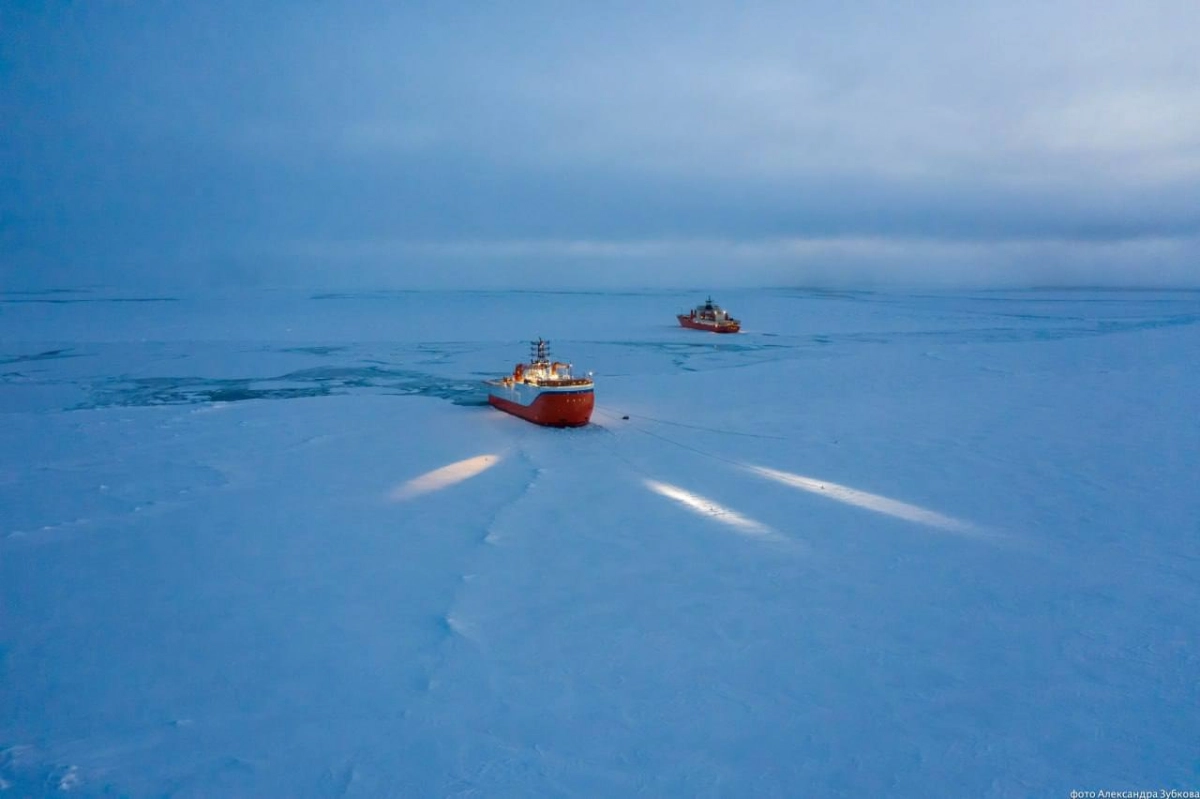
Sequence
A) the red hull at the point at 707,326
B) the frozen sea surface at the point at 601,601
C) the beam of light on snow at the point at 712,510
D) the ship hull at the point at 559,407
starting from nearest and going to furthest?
the frozen sea surface at the point at 601,601
the beam of light on snow at the point at 712,510
the ship hull at the point at 559,407
the red hull at the point at 707,326

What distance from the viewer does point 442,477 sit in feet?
51.9

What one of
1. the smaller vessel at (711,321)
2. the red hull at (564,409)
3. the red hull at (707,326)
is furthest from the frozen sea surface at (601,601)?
the smaller vessel at (711,321)

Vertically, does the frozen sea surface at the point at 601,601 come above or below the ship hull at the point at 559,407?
below

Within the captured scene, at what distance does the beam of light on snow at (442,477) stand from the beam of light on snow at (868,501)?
6189 millimetres

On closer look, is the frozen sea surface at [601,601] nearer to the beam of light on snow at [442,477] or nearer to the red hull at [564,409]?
the beam of light on snow at [442,477]

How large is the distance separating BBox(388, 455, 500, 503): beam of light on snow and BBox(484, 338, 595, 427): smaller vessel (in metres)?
3.61

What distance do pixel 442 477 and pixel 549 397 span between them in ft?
19.1

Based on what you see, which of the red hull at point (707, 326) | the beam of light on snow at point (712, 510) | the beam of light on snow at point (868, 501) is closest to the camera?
the beam of light on snow at point (712, 510)

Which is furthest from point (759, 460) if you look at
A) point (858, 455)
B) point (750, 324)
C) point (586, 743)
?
point (750, 324)

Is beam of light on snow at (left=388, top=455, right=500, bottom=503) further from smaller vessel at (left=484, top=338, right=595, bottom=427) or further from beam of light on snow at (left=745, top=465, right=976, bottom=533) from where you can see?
beam of light on snow at (left=745, top=465, right=976, bottom=533)

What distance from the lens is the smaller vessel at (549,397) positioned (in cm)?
2100

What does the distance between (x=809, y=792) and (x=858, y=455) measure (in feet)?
39.6

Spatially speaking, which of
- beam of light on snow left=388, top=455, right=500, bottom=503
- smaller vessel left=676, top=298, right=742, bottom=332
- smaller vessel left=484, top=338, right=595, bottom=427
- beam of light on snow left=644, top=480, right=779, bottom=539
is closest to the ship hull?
smaller vessel left=484, top=338, right=595, bottom=427

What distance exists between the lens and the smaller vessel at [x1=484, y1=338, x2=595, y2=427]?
21.0m
